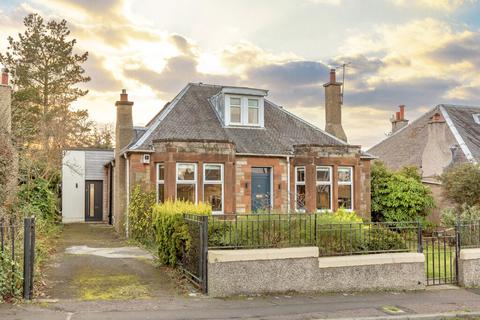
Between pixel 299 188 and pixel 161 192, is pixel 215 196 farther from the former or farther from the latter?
pixel 299 188

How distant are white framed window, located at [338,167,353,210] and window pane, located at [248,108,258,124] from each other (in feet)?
14.4

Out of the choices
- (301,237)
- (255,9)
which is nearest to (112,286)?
(301,237)

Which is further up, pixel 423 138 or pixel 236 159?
pixel 423 138

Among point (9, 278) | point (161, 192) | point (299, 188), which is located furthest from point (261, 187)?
point (9, 278)

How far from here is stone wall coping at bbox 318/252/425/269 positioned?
1001cm

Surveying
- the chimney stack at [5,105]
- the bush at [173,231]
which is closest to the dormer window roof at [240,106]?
the chimney stack at [5,105]

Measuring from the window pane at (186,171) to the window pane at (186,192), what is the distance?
0.30 meters

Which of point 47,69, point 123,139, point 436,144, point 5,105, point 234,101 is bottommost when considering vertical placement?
point 123,139

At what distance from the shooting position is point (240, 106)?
21.6 meters

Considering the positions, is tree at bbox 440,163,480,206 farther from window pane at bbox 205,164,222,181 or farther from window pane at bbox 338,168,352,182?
window pane at bbox 205,164,222,181

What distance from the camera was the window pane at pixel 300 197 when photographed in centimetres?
2042

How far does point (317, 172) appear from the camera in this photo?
2036 centimetres

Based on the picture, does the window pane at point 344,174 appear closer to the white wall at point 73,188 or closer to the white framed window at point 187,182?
the white framed window at point 187,182

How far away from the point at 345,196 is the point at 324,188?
1.09m
